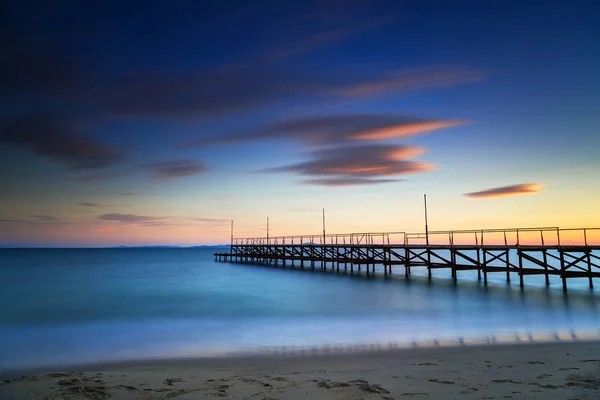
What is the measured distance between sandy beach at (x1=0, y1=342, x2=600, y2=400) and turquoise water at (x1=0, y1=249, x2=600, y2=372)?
2.04 m

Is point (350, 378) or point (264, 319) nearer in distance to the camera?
point (350, 378)

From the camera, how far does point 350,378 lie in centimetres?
700

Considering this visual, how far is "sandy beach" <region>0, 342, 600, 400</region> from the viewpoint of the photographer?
6070 mm

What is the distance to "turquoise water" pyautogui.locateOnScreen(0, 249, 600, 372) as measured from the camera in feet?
37.0

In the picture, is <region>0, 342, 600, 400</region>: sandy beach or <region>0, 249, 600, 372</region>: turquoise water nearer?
<region>0, 342, 600, 400</region>: sandy beach

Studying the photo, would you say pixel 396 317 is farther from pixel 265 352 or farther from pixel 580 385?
pixel 580 385

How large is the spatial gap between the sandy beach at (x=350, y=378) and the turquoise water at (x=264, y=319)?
6.68ft

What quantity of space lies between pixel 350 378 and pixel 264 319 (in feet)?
32.6

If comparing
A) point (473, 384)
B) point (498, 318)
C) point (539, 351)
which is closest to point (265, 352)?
point (473, 384)

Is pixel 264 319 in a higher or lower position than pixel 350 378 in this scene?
lower

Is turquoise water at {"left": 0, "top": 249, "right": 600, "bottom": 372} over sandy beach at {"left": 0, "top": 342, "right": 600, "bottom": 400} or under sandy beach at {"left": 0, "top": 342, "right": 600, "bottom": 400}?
under

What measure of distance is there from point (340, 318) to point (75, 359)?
32.2ft

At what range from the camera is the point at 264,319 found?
16.4 meters

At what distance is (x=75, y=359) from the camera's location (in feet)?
32.8
